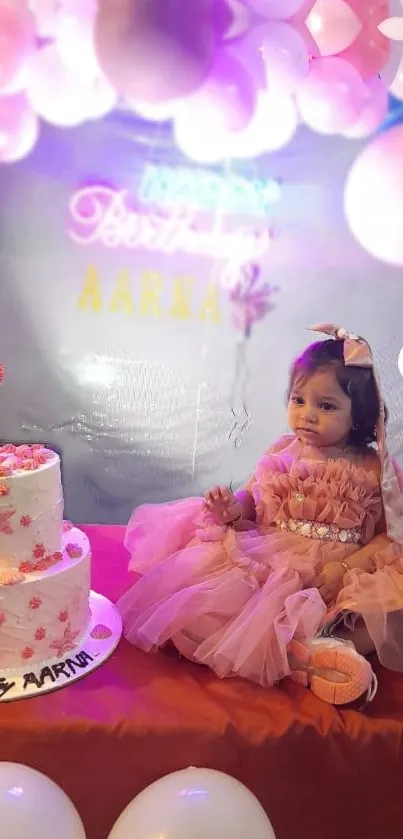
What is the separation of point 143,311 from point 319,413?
0.96 meters

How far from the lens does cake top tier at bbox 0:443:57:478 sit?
1275 mm

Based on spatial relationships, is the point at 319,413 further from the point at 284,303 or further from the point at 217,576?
the point at 284,303

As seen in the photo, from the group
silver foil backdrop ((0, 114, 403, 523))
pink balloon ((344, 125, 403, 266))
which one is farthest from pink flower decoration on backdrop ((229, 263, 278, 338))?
pink balloon ((344, 125, 403, 266))

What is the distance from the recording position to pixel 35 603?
4.15 ft

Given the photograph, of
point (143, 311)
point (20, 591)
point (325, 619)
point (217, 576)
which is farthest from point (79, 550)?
point (143, 311)

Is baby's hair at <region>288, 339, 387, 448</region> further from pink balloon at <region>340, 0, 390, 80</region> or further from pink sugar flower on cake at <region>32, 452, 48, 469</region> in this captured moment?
pink balloon at <region>340, 0, 390, 80</region>

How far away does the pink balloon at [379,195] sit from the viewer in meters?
1.97

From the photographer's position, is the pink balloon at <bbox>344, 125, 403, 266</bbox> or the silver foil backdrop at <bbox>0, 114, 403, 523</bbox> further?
the silver foil backdrop at <bbox>0, 114, 403, 523</bbox>

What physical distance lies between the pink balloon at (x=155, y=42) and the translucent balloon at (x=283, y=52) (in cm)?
14

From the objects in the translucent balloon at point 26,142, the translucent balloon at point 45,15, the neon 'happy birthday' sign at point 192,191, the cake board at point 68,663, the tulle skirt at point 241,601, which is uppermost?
the translucent balloon at point 45,15

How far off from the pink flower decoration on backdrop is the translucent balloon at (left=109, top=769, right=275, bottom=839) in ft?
5.01

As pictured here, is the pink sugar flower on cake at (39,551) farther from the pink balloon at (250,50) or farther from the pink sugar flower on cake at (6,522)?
the pink balloon at (250,50)

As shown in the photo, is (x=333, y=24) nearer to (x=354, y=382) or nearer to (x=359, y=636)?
(x=354, y=382)

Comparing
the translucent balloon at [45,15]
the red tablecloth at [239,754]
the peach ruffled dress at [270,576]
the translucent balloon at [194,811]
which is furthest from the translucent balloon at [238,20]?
the translucent balloon at [194,811]
